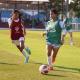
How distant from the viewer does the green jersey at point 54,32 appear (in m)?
14.1

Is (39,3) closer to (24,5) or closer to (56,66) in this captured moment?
(24,5)

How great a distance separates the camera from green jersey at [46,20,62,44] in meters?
14.1

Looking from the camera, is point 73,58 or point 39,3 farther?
point 39,3

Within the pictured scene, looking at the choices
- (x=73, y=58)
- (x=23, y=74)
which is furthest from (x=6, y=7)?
(x=23, y=74)

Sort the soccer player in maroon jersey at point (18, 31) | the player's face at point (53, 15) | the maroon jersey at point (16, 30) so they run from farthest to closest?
the maroon jersey at point (16, 30) < the soccer player in maroon jersey at point (18, 31) < the player's face at point (53, 15)

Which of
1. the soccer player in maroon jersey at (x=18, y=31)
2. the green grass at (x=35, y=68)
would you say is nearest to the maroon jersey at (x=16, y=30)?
the soccer player in maroon jersey at (x=18, y=31)

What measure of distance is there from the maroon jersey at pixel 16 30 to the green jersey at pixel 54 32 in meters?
2.82

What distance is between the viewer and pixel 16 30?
16797 millimetres

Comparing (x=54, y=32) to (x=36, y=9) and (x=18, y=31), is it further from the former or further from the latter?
(x=36, y=9)

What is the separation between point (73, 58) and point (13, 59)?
107 inches

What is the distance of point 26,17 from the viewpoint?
7419cm

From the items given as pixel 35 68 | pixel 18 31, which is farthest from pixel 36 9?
pixel 35 68

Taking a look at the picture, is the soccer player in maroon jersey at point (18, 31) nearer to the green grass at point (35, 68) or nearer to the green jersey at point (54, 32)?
the green grass at point (35, 68)

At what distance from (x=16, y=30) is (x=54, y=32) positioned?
304cm
